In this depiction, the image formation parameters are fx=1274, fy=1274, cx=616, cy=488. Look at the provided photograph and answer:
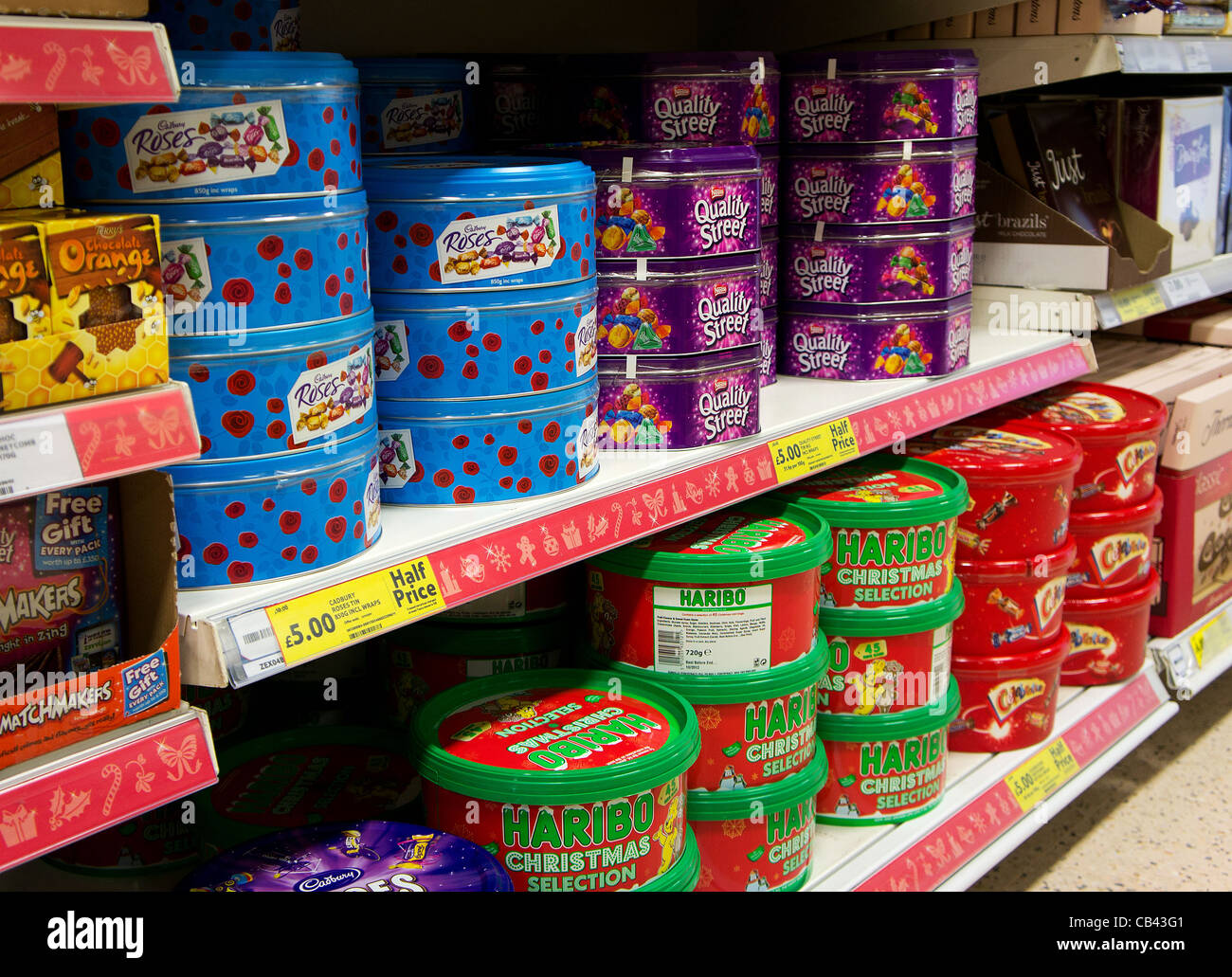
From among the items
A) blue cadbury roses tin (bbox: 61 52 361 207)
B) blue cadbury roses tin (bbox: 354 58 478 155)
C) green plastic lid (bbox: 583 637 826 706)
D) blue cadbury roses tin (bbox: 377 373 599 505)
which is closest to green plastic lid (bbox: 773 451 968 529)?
green plastic lid (bbox: 583 637 826 706)

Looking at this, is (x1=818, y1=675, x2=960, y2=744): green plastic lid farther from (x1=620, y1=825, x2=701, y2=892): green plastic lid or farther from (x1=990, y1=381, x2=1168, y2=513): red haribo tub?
(x1=990, y1=381, x2=1168, y2=513): red haribo tub

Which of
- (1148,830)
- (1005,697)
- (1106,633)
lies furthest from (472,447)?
(1148,830)

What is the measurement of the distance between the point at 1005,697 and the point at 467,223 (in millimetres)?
1504

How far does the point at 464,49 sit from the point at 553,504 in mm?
1181

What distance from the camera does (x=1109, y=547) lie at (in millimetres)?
2643

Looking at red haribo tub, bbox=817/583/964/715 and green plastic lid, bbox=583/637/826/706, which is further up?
green plastic lid, bbox=583/637/826/706

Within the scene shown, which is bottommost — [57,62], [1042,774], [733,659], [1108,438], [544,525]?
[1042,774]

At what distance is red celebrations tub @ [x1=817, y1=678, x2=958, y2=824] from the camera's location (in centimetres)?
208

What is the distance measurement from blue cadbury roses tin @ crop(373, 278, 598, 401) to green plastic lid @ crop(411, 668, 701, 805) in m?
0.43

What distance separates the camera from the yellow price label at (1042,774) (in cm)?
235

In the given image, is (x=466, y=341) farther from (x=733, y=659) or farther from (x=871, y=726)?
(x=871, y=726)

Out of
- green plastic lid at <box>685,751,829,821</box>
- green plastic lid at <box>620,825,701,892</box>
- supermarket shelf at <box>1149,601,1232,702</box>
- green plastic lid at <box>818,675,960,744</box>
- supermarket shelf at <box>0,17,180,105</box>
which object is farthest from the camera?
supermarket shelf at <box>1149,601,1232,702</box>

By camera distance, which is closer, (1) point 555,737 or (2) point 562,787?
(2) point 562,787

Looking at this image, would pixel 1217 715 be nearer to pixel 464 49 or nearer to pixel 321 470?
pixel 464 49
